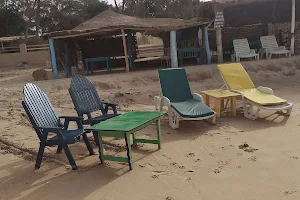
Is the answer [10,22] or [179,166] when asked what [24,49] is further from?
[179,166]

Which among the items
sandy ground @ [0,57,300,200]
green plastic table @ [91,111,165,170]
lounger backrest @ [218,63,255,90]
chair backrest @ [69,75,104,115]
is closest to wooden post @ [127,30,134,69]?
lounger backrest @ [218,63,255,90]

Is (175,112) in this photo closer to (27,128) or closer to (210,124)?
(210,124)

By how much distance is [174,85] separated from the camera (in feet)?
21.0

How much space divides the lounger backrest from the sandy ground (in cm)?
81

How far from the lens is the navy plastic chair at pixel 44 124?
3.73m

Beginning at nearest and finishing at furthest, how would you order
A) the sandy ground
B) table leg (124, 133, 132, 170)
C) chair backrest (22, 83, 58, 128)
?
1. the sandy ground
2. table leg (124, 133, 132, 170)
3. chair backrest (22, 83, 58, 128)

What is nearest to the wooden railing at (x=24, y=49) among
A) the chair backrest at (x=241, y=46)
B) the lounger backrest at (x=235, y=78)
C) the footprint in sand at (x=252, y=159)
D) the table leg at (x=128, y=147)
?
the chair backrest at (x=241, y=46)

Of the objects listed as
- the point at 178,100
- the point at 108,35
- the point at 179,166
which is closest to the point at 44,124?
the point at 179,166

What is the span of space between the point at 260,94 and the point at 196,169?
3.33 metres

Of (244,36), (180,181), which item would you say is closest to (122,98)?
(180,181)

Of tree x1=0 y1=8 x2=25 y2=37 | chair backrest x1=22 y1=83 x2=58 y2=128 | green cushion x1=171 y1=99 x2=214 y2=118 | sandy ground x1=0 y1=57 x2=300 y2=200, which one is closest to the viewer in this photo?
sandy ground x1=0 y1=57 x2=300 y2=200

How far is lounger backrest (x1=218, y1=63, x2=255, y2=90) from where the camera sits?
264 inches

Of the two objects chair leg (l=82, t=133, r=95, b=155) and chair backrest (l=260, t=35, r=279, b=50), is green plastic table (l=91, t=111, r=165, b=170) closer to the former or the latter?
chair leg (l=82, t=133, r=95, b=155)

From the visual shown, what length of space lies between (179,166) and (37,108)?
206cm
